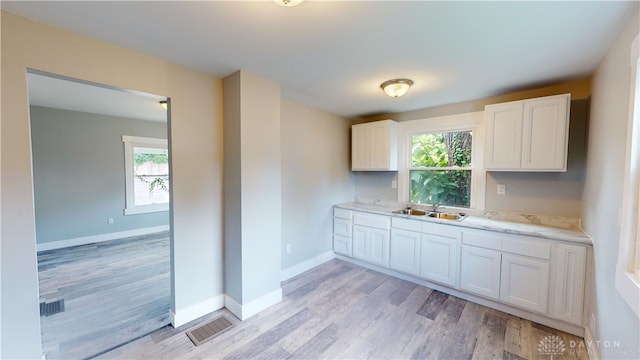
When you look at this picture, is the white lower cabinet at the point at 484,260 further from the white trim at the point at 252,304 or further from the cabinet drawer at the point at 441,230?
the white trim at the point at 252,304

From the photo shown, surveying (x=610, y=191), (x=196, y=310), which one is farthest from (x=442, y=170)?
(x=196, y=310)

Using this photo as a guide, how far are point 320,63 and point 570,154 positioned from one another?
275 centimetres

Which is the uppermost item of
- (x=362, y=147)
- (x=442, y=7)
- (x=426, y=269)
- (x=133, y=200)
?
(x=442, y=7)

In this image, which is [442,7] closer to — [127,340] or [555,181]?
[555,181]

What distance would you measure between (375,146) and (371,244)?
1.50 meters

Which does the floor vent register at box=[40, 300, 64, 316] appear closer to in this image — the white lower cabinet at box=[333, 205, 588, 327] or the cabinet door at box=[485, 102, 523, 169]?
the white lower cabinet at box=[333, 205, 588, 327]

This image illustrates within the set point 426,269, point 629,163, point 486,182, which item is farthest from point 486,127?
point 426,269

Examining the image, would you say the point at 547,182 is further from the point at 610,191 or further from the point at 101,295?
the point at 101,295

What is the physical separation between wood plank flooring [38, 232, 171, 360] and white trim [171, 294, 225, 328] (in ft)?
0.50

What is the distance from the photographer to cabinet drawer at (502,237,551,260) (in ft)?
7.42

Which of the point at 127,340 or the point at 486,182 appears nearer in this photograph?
the point at 127,340

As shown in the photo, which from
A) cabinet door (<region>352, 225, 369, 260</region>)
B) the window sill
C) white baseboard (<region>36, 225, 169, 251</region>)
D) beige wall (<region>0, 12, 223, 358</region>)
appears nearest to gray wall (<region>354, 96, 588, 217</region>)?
cabinet door (<region>352, 225, 369, 260</region>)

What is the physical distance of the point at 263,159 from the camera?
253 cm

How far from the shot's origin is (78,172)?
4.45 m
